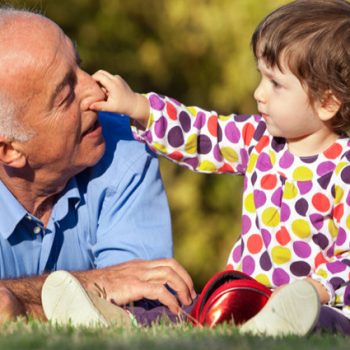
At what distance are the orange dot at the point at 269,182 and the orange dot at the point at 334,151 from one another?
0.93ft

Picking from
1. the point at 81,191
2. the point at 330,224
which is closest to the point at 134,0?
the point at 81,191

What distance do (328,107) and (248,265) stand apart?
83cm

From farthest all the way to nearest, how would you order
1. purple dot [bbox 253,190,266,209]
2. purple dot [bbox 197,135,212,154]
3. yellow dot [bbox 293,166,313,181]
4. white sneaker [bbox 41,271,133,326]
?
purple dot [bbox 197,135,212,154]
purple dot [bbox 253,190,266,209]
yellow dot [bbox 293,166,313,181]
white sneaker [bbox 41,271,133,326]

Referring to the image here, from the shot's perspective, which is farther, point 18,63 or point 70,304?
→ point 18,63

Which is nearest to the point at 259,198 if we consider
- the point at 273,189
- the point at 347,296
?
the point at 273,189

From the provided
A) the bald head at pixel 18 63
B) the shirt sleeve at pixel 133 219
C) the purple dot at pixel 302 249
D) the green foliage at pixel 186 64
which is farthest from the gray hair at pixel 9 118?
the green foliage at pixel 186 64

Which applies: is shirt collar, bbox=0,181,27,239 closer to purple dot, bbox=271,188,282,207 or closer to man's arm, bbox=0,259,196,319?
man's arm, bbox=0,259,196,319

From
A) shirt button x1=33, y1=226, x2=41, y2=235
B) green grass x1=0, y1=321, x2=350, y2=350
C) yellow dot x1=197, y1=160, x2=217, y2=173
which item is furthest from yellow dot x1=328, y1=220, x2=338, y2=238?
shirt button x1=33, y1=226, x2=41, y2=235

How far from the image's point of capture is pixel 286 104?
5.51 meters

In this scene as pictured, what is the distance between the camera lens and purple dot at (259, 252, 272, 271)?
5.62 m

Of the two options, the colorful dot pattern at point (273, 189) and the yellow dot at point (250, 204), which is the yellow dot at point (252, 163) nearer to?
the colorful dot pattern at point (273, 189)

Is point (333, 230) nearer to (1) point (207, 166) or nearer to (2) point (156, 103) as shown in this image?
(1) point (207, 166)

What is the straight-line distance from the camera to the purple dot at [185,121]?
19.2ft

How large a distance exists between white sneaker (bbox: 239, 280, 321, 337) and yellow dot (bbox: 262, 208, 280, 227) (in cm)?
106
